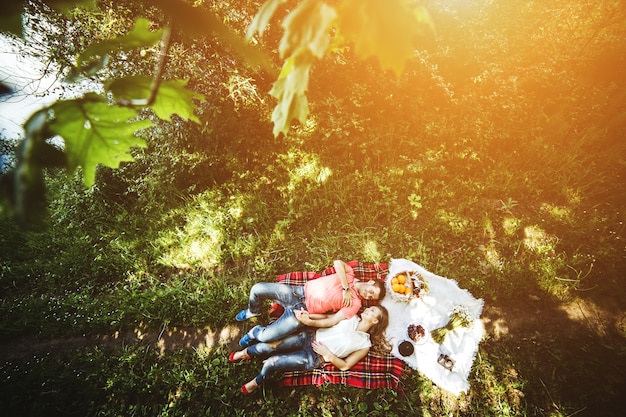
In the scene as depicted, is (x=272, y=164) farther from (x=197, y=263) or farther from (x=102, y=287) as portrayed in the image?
(x=102, y=287)

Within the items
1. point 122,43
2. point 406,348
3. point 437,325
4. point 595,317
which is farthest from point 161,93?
point 595,317

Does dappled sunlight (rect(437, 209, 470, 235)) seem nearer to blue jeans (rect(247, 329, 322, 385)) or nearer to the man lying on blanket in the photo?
the man lying on blanket

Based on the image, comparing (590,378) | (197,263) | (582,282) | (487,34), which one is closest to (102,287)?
(197,263)

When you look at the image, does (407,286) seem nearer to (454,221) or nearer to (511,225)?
(454,221)

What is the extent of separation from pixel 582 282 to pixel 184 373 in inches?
217

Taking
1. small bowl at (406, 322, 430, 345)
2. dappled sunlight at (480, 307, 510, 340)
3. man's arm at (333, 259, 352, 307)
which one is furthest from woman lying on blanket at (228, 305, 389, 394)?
dappled sunlight at (480, 307, 510, 340)

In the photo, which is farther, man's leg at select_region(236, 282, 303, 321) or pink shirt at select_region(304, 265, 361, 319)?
man's leg at select_region(236, 282, 303, 321)

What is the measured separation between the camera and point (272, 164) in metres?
5.56

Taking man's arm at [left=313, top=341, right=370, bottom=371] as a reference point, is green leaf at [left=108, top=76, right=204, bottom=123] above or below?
above

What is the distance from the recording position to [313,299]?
3848 mm

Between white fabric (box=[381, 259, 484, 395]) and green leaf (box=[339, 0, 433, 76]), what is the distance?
383 cm

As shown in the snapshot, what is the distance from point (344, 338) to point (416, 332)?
1.01 meters

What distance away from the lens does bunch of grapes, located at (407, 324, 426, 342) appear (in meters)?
3.76

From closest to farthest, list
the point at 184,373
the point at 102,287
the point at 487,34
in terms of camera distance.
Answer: the point at 184,373 < the point at 102,287 < the point at 487,34
